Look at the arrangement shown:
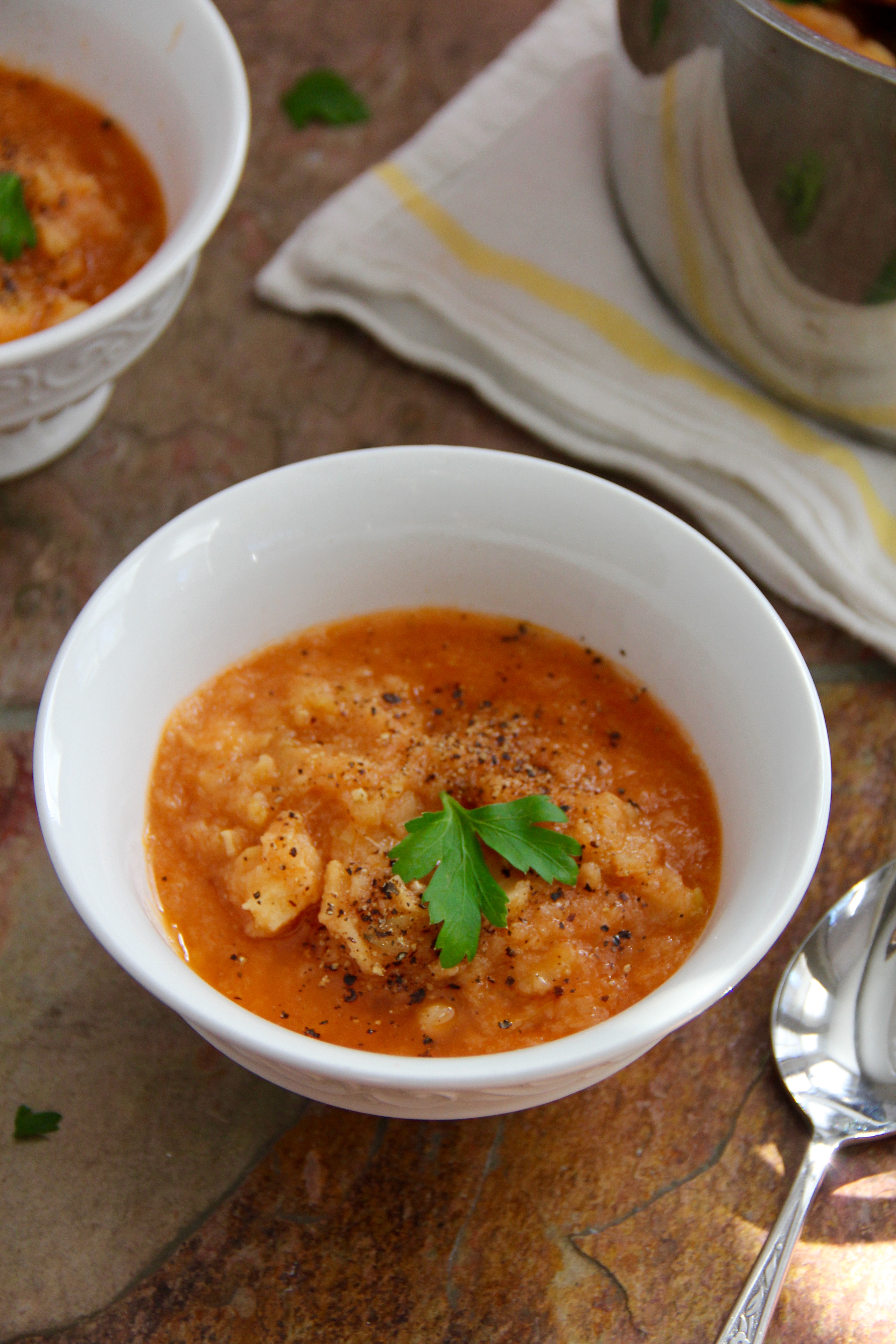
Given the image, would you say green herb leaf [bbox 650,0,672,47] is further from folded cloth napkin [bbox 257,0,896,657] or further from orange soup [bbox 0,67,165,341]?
orange soup [bbox 0,67,165,341]

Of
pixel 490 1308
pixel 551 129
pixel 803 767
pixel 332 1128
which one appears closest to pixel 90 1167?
pixel 332 1128

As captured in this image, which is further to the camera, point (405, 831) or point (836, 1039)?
point (836, 1039)

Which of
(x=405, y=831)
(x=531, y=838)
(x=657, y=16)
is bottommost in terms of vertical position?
(x=405, y=831)

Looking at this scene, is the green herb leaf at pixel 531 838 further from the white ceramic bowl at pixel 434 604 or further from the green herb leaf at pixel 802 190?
the green herb leaf at pixel 802 190

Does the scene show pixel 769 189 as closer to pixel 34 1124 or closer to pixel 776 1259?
pixel 776 1259

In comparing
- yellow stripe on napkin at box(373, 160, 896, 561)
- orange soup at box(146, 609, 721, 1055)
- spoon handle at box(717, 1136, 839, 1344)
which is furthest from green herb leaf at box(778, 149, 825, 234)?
spoon handle at box(717, 1136, 839, 1344)

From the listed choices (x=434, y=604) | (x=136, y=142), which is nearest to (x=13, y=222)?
(x=136, y=142)

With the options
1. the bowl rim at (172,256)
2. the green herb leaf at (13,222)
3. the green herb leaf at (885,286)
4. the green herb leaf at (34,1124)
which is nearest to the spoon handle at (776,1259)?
the green herb leaf at (34,1124)
